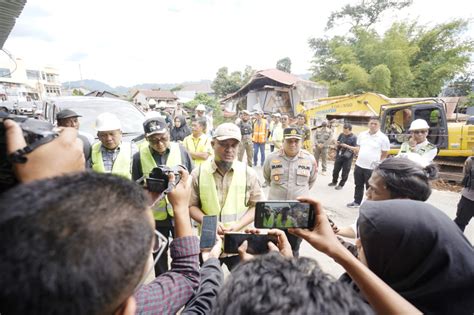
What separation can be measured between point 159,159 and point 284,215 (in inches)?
63.5

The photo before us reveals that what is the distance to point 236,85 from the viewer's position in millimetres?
31016

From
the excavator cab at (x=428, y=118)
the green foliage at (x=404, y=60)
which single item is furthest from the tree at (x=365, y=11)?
the excavator cab at (x=428, y=118)

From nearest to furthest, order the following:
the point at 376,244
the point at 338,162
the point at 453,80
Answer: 1. the point at 376,244
2. the point at 338,162
3. the point at 453,80

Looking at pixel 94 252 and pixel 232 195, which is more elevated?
pixel 94 252

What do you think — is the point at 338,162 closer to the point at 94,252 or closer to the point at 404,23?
the point at 94,252

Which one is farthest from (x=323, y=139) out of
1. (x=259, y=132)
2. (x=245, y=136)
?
(x=245, y=136)

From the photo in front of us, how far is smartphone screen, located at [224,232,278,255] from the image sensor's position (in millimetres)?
1314

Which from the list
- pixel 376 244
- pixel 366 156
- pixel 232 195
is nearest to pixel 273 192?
pixel 232 195

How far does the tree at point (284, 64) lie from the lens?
124 ft

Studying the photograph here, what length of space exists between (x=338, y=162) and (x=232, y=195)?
467 centimetres

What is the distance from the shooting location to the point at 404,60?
1844cm

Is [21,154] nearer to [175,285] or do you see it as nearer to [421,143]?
[175,285]

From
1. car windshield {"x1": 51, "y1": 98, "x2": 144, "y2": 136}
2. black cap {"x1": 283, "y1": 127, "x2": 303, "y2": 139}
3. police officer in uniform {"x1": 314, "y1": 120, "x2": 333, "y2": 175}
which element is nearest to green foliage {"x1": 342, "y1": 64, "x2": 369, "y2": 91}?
police officer in uniform {"x1": 314, "y1": 120, "x2": 333, "y2": 175}

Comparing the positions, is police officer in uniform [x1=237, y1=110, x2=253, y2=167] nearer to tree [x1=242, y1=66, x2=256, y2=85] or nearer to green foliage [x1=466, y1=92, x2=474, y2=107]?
green foliage [x1=466, y1=92, x2=474, y2=107]
